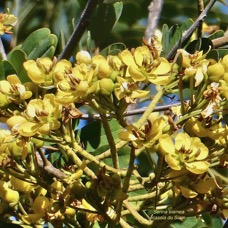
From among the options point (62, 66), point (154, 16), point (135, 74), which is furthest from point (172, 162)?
point (154, 16)

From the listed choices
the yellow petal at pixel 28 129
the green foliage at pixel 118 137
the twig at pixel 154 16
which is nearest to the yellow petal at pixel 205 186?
the green foliage at pixel 118 137

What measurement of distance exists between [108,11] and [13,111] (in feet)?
1.51

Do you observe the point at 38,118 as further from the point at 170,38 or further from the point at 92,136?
the point at 170,38

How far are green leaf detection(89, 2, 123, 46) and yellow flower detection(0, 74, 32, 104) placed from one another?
437 mm

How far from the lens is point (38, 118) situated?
100 cm

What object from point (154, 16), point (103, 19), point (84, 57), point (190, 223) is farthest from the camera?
point (154, 16)

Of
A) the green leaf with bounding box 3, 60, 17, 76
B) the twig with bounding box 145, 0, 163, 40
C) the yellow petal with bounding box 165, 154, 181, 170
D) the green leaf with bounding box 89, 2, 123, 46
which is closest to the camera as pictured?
the yellow petal with bounding box 165, 154, 181, 170

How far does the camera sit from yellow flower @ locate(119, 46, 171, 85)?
39.2 inches

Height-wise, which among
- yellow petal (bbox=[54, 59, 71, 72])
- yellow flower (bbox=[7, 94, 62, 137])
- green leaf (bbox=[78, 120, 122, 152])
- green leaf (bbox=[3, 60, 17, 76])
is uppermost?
yellow petal (bbox=[54, 59, 71, 72])

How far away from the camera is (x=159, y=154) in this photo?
0.96m

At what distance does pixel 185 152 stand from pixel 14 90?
0.28m

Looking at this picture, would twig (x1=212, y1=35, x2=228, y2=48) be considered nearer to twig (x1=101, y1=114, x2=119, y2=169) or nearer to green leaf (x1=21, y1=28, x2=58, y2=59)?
green leaf (x1=21, y1=28, x2=58, y2=59)

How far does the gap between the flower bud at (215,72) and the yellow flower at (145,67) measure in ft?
0.20

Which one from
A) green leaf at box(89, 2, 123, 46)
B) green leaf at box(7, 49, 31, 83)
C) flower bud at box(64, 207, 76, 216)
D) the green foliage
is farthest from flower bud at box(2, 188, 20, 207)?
green leaf at box(89, 2, 123, 46)
